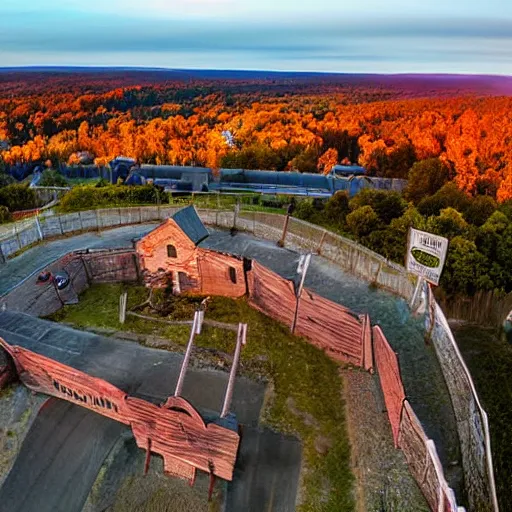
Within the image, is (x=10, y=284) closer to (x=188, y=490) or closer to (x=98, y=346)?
(x=98, y=346)

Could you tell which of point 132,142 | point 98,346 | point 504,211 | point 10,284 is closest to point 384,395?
point 98,346

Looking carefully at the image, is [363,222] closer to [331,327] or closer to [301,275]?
[301,275]

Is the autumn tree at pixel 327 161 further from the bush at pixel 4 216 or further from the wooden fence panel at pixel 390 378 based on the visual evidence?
the wooden fence panel at pixel 390 378

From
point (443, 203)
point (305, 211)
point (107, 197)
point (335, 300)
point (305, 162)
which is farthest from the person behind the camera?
point (305, 162)

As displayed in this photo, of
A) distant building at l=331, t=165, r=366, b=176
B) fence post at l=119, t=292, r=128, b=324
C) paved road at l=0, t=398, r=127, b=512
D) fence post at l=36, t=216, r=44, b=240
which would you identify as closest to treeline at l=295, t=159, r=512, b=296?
fence post at l=119, t=292, r=128, b=324

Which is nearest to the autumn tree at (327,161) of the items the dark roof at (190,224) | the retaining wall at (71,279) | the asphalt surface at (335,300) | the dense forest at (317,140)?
the dense forest at (317,140)

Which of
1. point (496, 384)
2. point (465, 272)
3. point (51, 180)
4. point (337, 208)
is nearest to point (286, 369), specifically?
point (496, 384)
